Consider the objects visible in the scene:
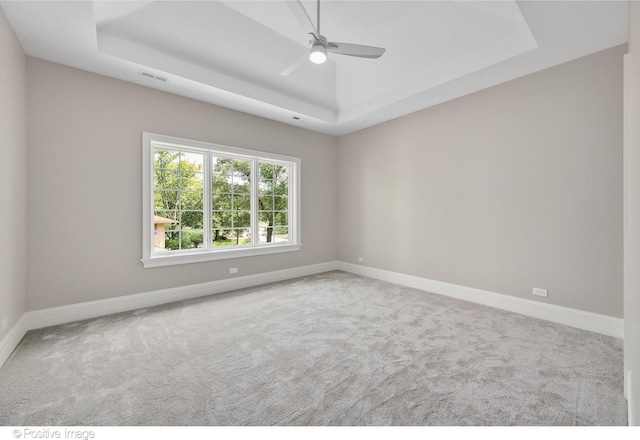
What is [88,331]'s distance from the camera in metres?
2.92

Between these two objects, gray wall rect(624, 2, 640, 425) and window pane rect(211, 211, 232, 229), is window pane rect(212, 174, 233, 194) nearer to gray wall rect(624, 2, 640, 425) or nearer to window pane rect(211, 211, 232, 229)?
window pane rect(211, 211, 232, 229)

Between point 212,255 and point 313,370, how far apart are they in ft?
8.84

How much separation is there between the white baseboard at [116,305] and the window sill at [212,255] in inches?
14.2

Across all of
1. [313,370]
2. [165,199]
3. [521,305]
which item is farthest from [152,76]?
[521,305]

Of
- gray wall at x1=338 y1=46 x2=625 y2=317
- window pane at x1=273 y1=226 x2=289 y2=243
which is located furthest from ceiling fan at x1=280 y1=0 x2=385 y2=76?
window pane at x1=273 y1=226 x2=289 y2=243

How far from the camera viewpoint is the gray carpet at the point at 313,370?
→ 1.72 m

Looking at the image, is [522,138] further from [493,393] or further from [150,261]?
[150,261]

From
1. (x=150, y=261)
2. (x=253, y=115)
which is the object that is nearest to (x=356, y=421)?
(x=150, y=261)

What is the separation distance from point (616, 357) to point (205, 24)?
5.24m

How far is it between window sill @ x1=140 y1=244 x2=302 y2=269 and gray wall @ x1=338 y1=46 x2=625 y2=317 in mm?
1822

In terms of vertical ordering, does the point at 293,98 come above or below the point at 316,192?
above

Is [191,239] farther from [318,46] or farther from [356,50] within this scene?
[356,50]

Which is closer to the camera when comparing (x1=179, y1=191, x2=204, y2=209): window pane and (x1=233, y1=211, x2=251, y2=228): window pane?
(x1=179, y1=191, x2=204, y2=209): window pane

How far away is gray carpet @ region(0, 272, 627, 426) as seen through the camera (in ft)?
5.63
